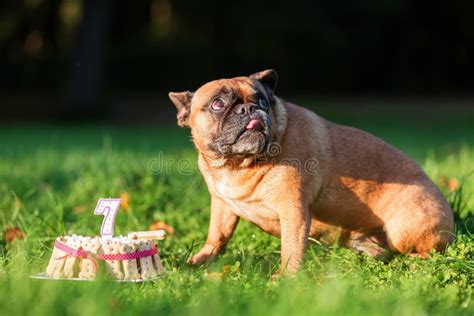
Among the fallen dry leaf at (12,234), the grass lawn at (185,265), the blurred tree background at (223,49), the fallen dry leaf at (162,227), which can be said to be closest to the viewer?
the grass lawn at (185,265)

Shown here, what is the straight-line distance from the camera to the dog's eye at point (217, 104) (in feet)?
13.3

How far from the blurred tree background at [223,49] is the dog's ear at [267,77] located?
16803mm

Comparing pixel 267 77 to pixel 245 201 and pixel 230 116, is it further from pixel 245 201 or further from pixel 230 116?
pixel 245 201

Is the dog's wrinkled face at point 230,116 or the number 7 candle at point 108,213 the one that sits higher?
the dog's wrinkled face at point 230,116

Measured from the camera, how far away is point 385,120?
846 inches

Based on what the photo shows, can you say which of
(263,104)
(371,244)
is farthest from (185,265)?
(371,244)

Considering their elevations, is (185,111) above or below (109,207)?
above

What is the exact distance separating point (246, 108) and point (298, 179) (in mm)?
476

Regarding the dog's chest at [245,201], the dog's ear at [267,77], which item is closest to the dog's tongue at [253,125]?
the dog's chest at [245,201]

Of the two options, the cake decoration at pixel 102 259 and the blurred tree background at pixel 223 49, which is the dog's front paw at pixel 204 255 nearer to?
the cake decoration at pixel 102 259

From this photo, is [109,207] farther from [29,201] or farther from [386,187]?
[29,201]

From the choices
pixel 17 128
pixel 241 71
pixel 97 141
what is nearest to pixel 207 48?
pixel 241 71

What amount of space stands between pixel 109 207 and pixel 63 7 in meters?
22.6

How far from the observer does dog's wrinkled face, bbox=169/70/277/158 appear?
3898mm
